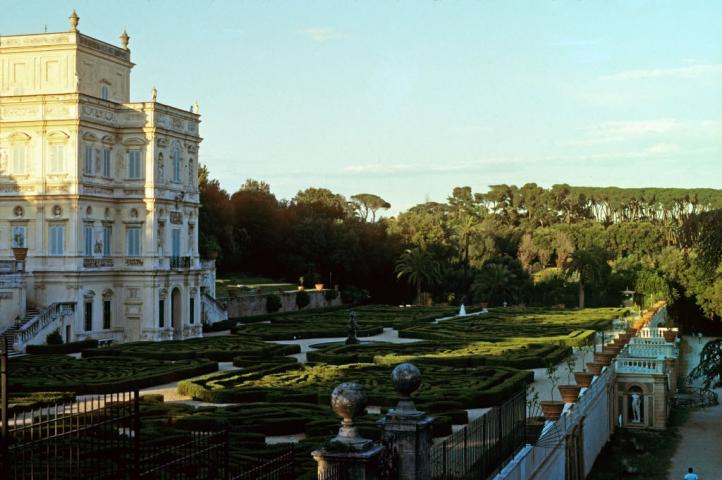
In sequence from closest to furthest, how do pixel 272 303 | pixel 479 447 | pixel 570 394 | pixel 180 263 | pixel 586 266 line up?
pixel 479 447
pixel 570 394
pixel 180 263
pixel 272 303
pixel 586 266

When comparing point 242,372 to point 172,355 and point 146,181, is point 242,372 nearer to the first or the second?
point 172,355

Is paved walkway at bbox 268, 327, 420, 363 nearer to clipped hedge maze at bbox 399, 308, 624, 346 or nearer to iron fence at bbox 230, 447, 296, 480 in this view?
clipped hedge maze at bbox 399, 308, 624, 346

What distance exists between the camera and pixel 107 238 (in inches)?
1683

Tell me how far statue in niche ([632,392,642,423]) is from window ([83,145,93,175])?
943 inches

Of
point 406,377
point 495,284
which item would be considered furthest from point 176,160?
point 406,377

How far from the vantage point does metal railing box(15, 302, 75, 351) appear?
36062 millimetres

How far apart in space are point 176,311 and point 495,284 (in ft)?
104

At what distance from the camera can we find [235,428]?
1884cm

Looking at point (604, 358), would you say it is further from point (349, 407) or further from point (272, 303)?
point (272, 303)

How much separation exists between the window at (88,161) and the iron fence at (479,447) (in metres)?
29.4

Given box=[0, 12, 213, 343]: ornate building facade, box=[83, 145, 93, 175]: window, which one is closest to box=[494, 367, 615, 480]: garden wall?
box=[0, 12, 213, 343]: ornate building facade

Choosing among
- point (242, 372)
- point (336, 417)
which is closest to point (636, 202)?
point (242, 372)

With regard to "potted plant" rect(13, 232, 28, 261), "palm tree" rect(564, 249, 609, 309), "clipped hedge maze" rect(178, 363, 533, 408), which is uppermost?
"potted plant" rect(13, 232, 28, 261)

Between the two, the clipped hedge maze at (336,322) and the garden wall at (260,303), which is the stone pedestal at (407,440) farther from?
the garden wall at (260,303)
